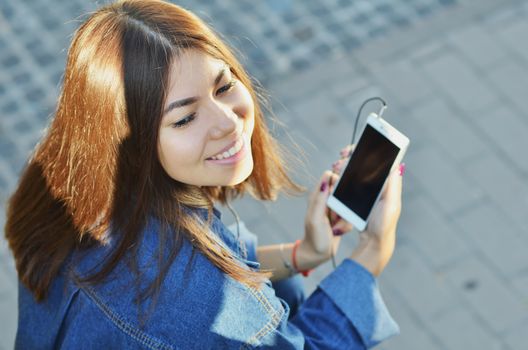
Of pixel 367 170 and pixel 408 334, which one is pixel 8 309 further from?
pixel 367 170

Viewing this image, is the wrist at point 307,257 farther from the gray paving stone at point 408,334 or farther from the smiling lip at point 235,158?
the gray paving stone at point 408,334

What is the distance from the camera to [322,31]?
4957 mm

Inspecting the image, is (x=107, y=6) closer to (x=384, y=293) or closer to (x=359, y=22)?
(x=384, y=293)

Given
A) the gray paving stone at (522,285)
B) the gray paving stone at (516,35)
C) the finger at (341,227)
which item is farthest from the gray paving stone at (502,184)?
the finger at (341,227)

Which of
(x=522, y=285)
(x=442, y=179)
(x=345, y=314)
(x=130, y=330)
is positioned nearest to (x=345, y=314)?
(x=345, y=314)

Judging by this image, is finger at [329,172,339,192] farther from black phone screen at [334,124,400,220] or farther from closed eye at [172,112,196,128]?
closed eye at [172,112,196,128]

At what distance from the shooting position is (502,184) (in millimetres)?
4227

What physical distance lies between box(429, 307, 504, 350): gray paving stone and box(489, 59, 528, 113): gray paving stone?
128 centimetres

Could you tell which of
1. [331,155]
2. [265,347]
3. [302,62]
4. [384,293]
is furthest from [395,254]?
[265,347]

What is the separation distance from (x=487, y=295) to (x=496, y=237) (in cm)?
32

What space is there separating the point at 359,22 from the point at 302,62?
446mm

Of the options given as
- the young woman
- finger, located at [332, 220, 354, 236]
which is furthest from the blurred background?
the young woman

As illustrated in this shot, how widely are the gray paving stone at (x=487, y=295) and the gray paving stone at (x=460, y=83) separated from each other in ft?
3.11

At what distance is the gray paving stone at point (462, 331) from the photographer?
3750mm
